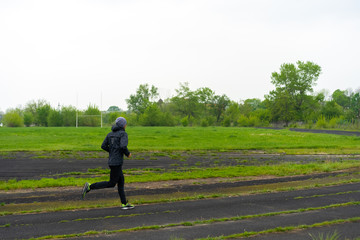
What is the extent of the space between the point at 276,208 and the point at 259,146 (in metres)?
17.5

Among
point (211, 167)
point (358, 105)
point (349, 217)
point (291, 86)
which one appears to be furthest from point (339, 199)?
point (291, 86)

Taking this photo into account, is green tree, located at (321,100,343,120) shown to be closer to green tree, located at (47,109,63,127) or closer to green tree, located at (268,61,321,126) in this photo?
green tree, located at (268,61,321,126)

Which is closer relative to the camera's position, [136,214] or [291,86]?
[136,214]

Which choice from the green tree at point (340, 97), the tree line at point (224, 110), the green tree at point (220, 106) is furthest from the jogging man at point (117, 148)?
the green tree at point (340, 97)

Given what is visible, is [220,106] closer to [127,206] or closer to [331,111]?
[331,111]

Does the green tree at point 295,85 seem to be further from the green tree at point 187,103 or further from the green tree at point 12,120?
the green tree at point 12,120

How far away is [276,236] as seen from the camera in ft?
18.3

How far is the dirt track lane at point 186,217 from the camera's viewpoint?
5.85 m

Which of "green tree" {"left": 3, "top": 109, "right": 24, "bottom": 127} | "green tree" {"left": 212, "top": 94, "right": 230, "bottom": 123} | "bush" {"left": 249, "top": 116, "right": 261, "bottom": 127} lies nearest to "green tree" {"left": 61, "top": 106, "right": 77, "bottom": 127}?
"green tree" {"left": 3, "top": 109, "right": 24, "bottom": 127}

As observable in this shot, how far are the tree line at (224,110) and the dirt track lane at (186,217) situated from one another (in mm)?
46032

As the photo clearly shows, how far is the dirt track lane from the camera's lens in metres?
5.85

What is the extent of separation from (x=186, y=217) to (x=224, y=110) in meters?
87.4

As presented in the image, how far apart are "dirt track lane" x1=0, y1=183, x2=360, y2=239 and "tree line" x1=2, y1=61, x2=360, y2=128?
46.0 metres

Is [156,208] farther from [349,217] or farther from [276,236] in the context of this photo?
[349,217]
